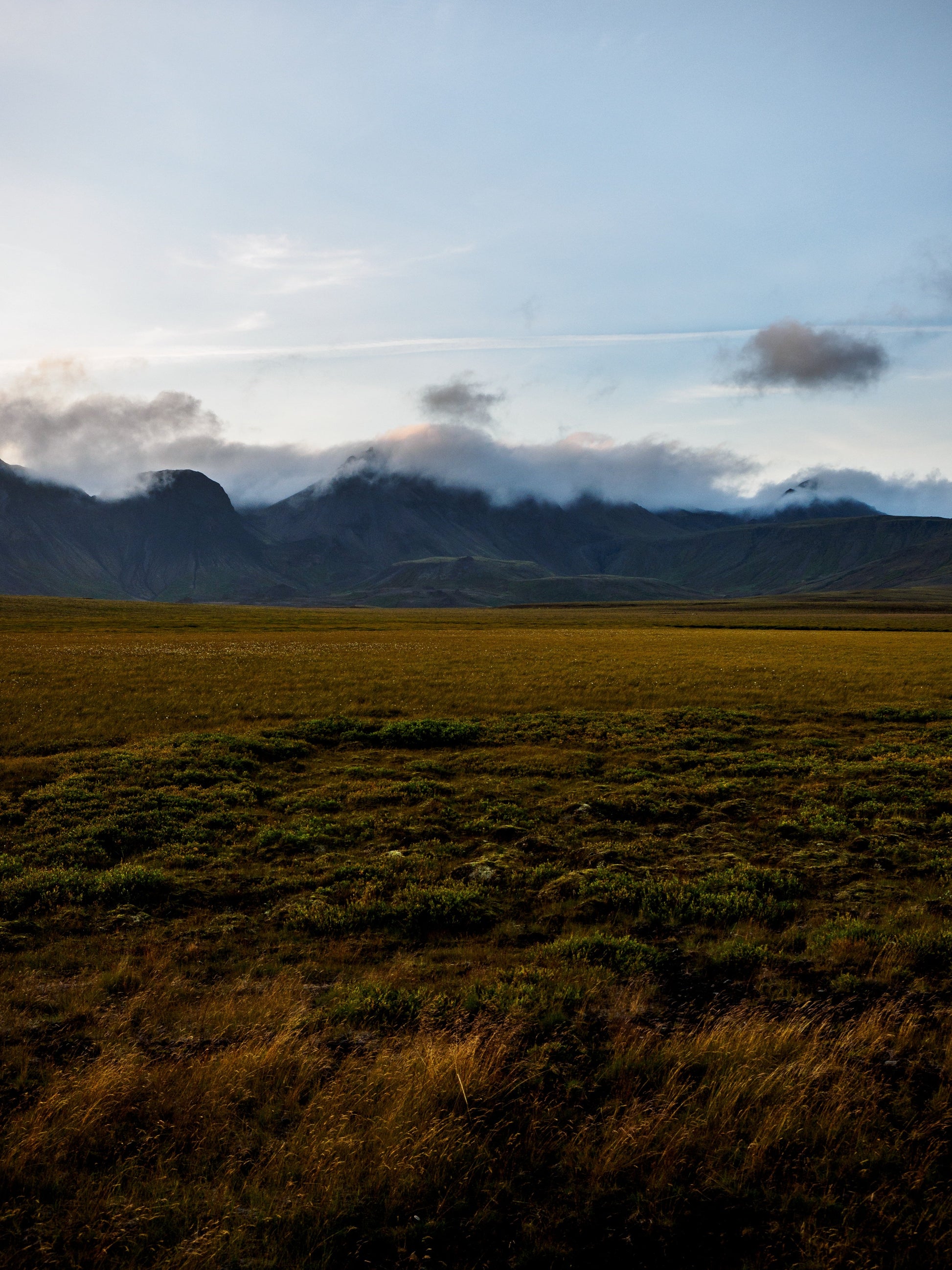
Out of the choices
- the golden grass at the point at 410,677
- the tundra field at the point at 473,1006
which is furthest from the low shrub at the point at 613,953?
the golden grass at the point at 410,677

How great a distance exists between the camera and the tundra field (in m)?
6.64

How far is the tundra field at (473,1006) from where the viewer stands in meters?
6.64

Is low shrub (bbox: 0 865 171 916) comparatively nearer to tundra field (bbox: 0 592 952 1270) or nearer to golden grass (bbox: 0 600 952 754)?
tundra field (bbox: 0 592 952 1270)

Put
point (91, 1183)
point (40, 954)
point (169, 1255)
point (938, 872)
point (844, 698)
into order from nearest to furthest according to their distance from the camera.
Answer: point (169, 1255), point (91, 1183), point (40, 954), point (938, 872), point (844, 698)

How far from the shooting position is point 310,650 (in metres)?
62.0

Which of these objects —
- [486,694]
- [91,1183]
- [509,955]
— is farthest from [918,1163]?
[486,694]

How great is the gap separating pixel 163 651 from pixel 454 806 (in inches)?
1838

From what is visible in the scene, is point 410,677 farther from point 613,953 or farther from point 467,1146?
point 467,1146

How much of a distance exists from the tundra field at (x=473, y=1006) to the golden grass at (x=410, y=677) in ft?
20.8

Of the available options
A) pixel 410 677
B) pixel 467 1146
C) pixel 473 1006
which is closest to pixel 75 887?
pixel 473 1006

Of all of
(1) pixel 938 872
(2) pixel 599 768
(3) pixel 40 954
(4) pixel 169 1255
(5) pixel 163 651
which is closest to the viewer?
(4) pixel 169 1255

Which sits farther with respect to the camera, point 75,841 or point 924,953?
point 75,841

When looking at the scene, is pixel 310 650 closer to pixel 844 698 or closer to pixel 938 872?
pixel 844 698

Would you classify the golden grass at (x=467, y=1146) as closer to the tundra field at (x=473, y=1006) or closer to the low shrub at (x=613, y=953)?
the tundra field at (x=473, y=1006)
